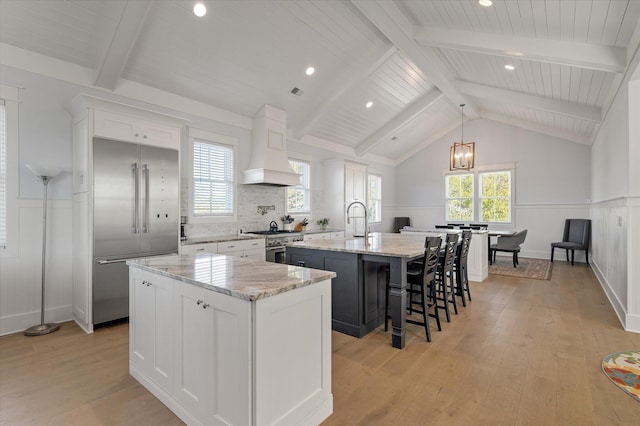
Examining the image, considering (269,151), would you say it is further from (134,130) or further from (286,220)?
(134,130)

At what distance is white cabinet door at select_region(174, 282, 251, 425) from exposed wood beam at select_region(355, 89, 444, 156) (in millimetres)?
7136

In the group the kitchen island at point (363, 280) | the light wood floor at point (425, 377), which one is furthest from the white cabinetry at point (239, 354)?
the kitchen island at point (363, 280)

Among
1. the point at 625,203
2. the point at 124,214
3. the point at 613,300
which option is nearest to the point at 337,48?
the point at 124,214

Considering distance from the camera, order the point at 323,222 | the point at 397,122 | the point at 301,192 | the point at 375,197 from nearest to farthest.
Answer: the point at 301,192, the point at 323,222, the point at 397,122, the point at 375,197

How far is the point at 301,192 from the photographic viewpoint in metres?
7.14

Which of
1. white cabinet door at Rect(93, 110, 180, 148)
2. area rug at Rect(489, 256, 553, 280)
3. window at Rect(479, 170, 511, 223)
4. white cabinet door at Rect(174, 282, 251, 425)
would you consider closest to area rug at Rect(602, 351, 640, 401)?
white cabinet door at Rect(174, 282, 251, 425)

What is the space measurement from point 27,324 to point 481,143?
10.2 m

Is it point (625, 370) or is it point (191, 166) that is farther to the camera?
point (191, 166)

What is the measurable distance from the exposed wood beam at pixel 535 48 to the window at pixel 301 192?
3.45m

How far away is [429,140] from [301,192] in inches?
204

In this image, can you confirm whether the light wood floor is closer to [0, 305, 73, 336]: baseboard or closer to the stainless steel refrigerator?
[0, 305, 73, 336]: baseboard

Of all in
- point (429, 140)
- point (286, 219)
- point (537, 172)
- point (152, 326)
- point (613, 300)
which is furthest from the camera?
point (429, 140)

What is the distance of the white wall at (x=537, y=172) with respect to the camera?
783 centimetres

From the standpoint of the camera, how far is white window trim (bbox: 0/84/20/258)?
342cm
